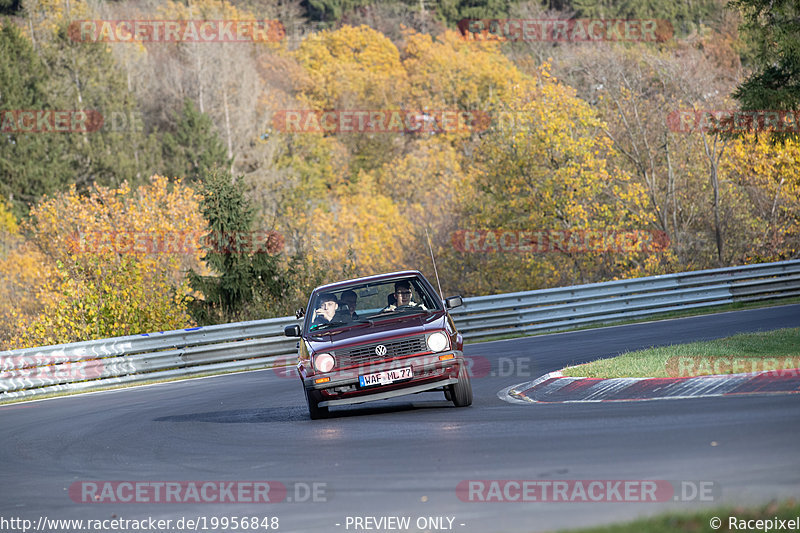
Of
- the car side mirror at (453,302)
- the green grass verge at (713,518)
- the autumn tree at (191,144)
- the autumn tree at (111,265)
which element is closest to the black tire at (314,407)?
the car side mirror at (453,302)

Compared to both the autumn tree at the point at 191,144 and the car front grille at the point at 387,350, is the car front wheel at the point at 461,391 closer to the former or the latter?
the car front grille at the point at 387,350

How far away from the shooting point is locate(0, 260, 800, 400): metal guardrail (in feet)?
63.1

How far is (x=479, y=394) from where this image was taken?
1255cm

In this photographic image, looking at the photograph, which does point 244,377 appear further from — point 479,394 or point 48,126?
point 48,126

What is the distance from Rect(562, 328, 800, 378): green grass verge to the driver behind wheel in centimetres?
243

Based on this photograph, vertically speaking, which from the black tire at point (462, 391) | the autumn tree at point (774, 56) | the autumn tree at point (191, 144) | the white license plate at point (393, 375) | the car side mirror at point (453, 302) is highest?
the autumn tree at point (191, 144)

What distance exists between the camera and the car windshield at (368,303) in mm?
11828

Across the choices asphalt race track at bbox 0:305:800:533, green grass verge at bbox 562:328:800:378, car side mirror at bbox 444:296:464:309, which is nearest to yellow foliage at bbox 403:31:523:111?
green grass verge at bbox 562:328:800:378

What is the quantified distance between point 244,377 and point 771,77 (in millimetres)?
12083

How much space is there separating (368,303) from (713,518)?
23.7 ft

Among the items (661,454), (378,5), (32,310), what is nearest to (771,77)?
(661,454)

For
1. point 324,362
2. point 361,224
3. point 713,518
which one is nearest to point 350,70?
point 361,224

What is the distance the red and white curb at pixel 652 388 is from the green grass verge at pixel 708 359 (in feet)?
1.08

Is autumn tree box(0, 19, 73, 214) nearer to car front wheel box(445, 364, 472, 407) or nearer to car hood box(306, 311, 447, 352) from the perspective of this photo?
car hood box(306, 311, 447, 352)
